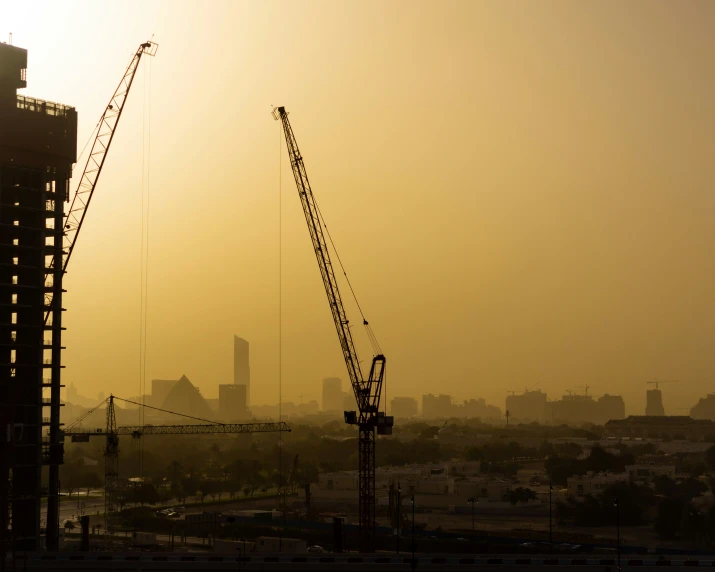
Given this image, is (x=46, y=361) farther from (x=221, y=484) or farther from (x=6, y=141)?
(x=221, y=484)

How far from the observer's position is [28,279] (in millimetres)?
86938

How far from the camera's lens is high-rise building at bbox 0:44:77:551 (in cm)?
8475

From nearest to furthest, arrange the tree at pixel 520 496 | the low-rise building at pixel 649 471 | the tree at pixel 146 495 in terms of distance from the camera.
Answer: the tree at pixel 520 496 < the tree at pixel 146 495 < the low-rise building at pixel 649 471

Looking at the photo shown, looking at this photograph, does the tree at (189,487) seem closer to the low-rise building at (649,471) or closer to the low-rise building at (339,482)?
the low-rise building at (339,482)

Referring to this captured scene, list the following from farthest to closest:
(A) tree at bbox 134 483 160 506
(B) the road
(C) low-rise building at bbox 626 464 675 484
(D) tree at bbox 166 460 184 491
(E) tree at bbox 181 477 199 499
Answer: (C) low-rise building at bbox 626 464 675 484 → (D) tree at bbox 166 460 184 491 → (E) tree at bbox 181 477 199 499 → (A) tree at bbox 134 483 160 506 → (B) the road

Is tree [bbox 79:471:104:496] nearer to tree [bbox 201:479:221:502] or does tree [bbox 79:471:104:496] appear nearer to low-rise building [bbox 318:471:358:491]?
tree [bbox 201:479:221:502]

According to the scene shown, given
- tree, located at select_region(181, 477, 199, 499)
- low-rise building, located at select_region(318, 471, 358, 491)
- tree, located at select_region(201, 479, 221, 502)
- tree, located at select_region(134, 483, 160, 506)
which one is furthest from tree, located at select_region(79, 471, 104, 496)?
low-rise building, located at select_region(318, 471, 358, 491)

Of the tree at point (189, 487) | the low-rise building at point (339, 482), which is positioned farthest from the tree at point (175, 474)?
the low-rise building at point (339, 482)

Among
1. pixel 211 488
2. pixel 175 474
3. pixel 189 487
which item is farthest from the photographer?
pixel 175 474

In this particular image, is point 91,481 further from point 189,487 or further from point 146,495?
point 146,495

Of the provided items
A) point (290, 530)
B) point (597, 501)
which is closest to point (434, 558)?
point (290, 530)

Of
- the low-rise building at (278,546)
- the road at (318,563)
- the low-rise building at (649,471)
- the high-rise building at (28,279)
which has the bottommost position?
the low-rise building at (278,546)

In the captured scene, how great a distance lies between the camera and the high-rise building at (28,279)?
84750 mm

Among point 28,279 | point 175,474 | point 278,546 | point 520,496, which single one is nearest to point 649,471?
point 520,496
